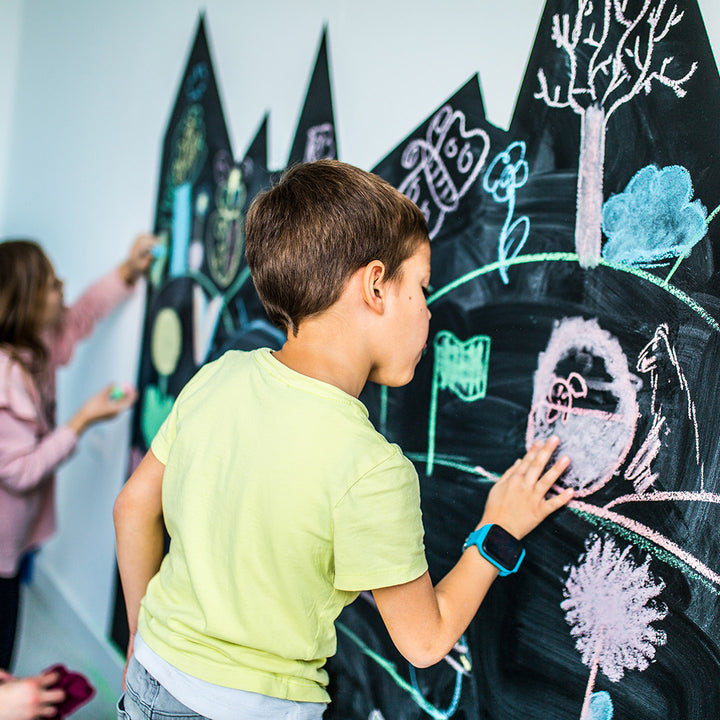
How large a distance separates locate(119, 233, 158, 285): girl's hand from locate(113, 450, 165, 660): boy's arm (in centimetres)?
110

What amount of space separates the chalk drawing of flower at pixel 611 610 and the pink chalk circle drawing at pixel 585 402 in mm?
84

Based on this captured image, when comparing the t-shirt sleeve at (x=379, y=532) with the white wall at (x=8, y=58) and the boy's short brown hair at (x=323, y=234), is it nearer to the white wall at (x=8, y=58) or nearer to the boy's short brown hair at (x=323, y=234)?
the boy's short brown hair at (x=323, y=234)

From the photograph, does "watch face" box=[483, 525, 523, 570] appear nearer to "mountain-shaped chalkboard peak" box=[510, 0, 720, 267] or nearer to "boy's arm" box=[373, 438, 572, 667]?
"boy's arm" box=[373, 438, 572, 667]

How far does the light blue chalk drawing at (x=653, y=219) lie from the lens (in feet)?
2.62

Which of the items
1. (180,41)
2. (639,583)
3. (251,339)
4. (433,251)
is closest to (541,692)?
(639,583)

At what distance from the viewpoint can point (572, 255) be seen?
36.3 inches

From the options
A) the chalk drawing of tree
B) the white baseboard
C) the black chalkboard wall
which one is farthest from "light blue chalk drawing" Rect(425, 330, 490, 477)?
the white baseboard

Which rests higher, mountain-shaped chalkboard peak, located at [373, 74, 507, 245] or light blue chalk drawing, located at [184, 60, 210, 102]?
light blue chalk drawing, located at [184, 60, 210, 102]

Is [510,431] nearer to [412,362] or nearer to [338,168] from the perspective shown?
[412,362]

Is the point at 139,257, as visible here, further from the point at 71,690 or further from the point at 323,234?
the point at 323,234

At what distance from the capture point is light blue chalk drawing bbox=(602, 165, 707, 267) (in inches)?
31.4

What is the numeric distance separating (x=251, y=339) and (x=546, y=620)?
33.4 inches

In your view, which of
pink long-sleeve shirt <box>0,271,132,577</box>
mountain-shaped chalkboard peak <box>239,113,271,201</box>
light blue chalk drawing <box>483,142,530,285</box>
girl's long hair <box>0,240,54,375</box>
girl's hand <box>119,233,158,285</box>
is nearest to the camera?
light blue chalk drawing <box>483,142,530,285</box>

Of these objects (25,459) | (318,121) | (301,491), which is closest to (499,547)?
(301,491)
